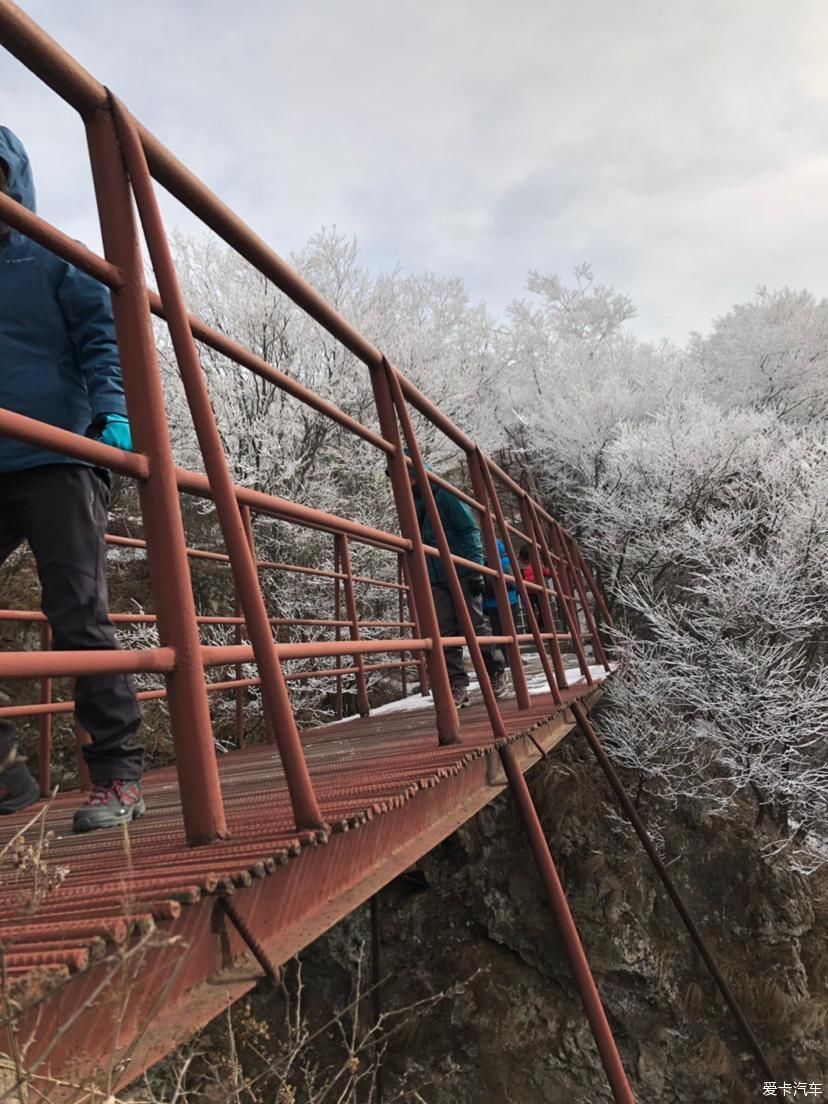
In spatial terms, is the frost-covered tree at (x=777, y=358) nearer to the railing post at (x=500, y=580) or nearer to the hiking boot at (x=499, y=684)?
the hiking boot at (x=499, y=684)

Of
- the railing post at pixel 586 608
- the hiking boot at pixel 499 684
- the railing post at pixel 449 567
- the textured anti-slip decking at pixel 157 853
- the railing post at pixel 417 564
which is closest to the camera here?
the textured anti-slip decking at pixel 157 853

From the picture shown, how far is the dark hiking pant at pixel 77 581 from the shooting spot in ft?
5.86

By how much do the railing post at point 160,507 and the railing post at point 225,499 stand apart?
0.03m

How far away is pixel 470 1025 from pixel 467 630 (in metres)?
7.13

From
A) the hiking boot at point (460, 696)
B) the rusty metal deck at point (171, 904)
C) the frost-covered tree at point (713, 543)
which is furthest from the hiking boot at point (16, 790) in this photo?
the frost-covered tree at point (713, 543)

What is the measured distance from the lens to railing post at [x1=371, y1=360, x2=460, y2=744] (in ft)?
7.66

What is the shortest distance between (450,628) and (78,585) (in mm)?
3543

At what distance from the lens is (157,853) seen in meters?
1.29

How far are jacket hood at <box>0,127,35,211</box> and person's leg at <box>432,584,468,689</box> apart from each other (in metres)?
3.00

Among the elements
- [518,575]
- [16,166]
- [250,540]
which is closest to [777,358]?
[518,575]

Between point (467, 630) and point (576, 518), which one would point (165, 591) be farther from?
point (576, 518)

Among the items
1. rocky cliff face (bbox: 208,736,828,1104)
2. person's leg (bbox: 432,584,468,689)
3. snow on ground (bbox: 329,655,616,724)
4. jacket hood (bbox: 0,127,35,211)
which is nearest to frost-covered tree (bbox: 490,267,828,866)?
rocky cliff face (bbox: 208,736,828,1104)

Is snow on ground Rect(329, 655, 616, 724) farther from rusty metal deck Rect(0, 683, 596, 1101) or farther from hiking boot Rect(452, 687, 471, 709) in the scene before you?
rusty metal deck Rect(0, 683, 596, 1101)

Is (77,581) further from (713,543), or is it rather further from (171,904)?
(713,543)
